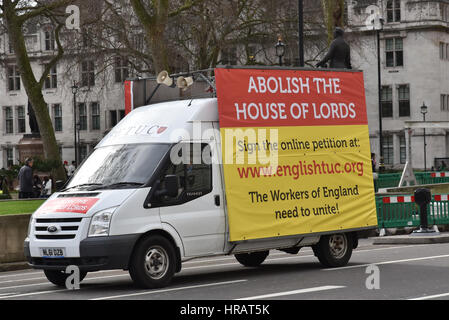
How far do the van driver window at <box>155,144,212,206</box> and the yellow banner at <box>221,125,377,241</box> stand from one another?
0.31m

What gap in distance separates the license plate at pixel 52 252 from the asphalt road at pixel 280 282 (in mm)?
527

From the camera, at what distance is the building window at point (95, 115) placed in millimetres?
84250

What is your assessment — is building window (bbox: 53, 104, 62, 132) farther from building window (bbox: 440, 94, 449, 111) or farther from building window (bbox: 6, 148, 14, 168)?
building window (bbox: 440, 94, 449, 111)

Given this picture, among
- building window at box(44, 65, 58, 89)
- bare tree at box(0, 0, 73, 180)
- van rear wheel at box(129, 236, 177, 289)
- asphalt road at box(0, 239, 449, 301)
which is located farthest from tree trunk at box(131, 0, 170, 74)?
building window at box(44, 65, 58, 89)

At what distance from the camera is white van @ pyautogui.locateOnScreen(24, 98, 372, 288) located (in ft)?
44.6

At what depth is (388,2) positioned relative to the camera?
74.4 meters

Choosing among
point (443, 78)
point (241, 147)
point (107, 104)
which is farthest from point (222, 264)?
point (107, 104)

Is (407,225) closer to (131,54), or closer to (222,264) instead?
(222,264)

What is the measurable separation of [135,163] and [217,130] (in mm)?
1401

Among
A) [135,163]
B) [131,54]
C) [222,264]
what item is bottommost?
[222,264]

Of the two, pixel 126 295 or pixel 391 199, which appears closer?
pixel 126 295

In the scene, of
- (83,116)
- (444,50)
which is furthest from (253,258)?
(83,116)
